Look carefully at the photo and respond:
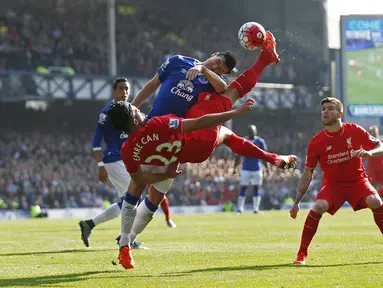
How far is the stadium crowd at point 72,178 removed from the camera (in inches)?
1323

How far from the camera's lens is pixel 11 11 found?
42.5 m

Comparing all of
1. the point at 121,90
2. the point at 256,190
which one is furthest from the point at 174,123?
the point at 256,190

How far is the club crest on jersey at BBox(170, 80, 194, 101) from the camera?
1034 centimetres

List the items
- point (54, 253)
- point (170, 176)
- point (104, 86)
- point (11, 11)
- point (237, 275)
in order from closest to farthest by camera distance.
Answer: point (237, 275), point (170, 176), point (54, 253), point (104, 86), point (11, 11)

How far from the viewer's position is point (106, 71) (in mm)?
41125

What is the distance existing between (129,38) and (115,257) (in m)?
33.9

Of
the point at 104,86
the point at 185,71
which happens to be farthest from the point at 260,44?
the point at 104,86

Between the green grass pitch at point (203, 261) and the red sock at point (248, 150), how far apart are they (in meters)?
1.19

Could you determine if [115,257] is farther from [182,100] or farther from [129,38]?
[129,38]

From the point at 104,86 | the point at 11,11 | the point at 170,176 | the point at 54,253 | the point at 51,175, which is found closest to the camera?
the point at 170,176

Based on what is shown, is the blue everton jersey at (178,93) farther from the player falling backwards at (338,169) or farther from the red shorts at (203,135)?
the player falling backwards at (338,169)

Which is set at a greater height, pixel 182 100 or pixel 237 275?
pixel 182 100

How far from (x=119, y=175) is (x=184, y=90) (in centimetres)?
376

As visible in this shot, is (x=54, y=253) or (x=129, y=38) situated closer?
(x=54, y=253)
